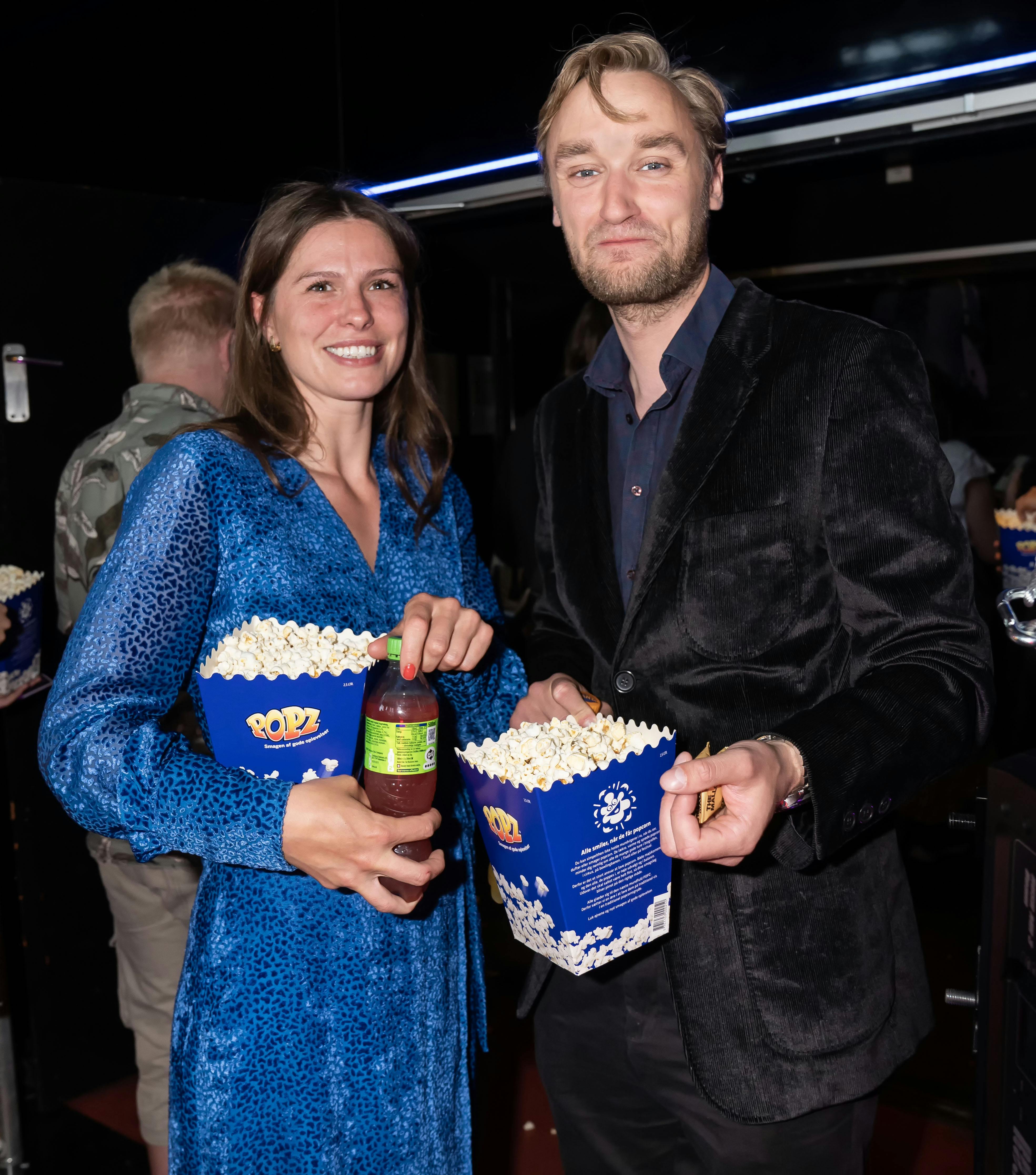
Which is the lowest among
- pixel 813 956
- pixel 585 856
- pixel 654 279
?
pixel 813 956

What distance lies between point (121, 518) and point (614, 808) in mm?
1748

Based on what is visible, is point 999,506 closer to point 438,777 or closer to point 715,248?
point 715,248

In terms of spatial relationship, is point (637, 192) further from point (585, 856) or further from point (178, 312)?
point (178, 312)

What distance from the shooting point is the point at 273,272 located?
1.83 metres

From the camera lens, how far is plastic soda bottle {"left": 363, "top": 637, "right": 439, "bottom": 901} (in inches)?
51.3

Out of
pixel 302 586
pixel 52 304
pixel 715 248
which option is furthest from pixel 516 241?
pixel 302 586

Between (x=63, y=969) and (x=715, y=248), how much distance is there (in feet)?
10.3

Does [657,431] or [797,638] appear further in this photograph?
[657,431]

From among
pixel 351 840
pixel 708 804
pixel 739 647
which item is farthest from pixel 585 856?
pixel 739 647

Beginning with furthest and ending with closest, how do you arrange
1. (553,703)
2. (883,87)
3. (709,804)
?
(883,87), (553,703), (709,804)

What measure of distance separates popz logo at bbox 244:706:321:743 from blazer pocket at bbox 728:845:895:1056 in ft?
2.08

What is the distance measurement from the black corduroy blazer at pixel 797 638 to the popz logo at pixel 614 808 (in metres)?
0.22

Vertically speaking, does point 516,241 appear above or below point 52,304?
above

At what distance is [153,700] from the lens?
4.88 feet
